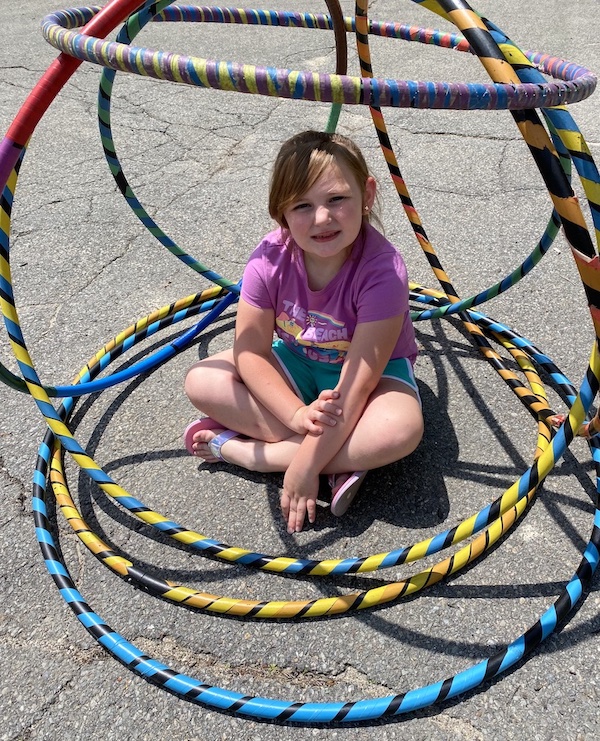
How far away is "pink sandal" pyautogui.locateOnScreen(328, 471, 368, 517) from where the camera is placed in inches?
63.2

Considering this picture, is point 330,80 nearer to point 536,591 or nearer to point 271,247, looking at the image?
point 271,247

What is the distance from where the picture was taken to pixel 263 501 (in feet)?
5.70

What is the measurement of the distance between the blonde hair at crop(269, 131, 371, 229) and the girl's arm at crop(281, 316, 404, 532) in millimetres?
336

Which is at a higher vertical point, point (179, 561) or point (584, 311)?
point (584, 311)

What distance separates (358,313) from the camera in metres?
1.63

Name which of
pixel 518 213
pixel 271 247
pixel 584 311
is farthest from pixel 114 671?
pixel 518 213

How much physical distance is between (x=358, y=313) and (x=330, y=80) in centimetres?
67

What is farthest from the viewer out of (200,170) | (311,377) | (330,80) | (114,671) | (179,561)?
(200,170)

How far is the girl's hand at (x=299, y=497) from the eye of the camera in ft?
5.34

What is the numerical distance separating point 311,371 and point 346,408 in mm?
252

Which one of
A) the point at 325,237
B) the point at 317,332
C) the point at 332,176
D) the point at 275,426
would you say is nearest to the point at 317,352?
the point at 317,332

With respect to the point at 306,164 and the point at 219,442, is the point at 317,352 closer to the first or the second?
the point at 219,442

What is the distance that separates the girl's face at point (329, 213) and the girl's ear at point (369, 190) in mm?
32

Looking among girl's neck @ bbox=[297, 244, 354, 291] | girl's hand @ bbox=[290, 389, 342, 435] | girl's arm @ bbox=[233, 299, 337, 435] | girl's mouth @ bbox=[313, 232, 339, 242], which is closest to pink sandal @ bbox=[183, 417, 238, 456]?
girl's arm @ bbox=[233, 299, 337, 435]
